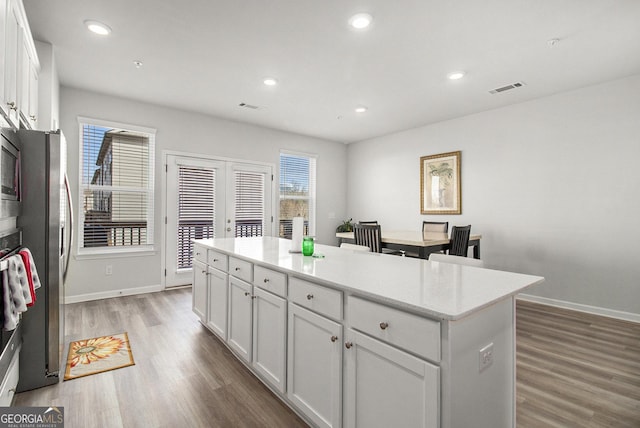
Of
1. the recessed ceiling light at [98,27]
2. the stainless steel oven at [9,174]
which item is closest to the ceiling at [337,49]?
the recessed ceiling light at [98,27]

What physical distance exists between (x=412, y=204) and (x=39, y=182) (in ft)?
16.6

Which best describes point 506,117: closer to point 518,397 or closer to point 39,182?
point 518,397

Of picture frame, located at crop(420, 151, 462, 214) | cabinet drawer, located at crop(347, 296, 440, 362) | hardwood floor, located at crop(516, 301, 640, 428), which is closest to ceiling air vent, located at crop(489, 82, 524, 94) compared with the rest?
picture frame, located at crop(420, 151, 462, 214)

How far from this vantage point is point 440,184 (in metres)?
5.33

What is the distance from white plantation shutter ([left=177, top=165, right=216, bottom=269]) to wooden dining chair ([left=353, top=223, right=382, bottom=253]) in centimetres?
243

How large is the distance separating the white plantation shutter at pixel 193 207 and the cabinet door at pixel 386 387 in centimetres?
408

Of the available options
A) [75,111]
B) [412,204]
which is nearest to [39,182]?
[75,111]

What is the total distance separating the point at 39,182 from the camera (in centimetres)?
205

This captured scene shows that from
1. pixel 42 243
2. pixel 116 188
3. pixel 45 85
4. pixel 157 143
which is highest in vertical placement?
pixel 45 85

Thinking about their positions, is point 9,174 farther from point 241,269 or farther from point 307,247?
point 307,247

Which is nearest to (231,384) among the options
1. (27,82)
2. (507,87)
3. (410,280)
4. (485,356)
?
(410,280)

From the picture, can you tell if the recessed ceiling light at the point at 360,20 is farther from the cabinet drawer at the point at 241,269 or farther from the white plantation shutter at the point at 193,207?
the white plantation shutter at the point at 193,207

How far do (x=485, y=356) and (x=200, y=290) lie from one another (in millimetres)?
2632

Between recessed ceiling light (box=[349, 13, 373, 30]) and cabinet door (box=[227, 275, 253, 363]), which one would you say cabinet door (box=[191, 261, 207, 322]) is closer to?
cabinet door (box=[227, 275, 253, 363])
